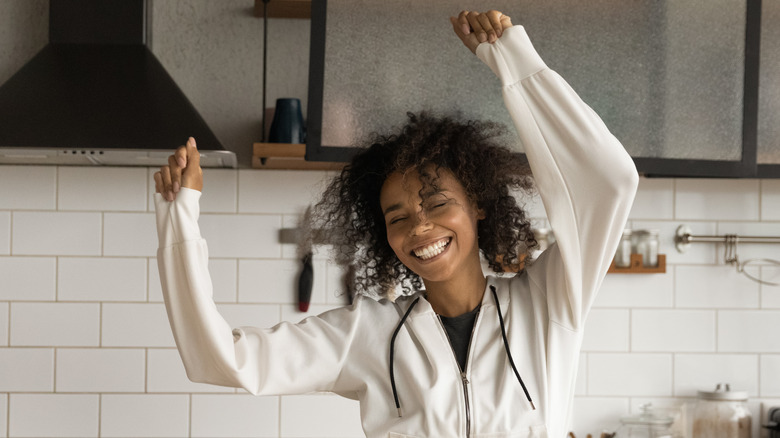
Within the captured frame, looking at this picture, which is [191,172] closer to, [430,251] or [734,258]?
[430,251]

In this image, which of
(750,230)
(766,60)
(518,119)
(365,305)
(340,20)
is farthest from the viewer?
(750,230)

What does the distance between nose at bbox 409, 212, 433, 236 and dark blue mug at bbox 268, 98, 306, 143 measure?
1.02 metres

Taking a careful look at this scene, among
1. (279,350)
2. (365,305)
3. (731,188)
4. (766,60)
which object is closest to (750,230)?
(731,188)

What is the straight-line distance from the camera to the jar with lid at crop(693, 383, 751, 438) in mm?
2420

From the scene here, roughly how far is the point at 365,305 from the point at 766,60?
5.27ft

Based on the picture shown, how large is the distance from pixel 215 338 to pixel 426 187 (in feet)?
1.26

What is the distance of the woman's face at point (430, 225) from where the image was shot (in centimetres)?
128

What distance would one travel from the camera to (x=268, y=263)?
8.14ft

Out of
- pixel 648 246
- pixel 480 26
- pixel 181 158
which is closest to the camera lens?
pixel 181 158

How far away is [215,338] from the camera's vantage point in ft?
3.72

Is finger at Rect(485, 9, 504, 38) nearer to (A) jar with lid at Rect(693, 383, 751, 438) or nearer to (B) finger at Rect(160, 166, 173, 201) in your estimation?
(B) finger at Rect(160, 166, 173, 201)

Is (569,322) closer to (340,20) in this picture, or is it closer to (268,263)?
(340,20)

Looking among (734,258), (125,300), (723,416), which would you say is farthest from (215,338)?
(734,258)

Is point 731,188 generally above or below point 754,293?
above
